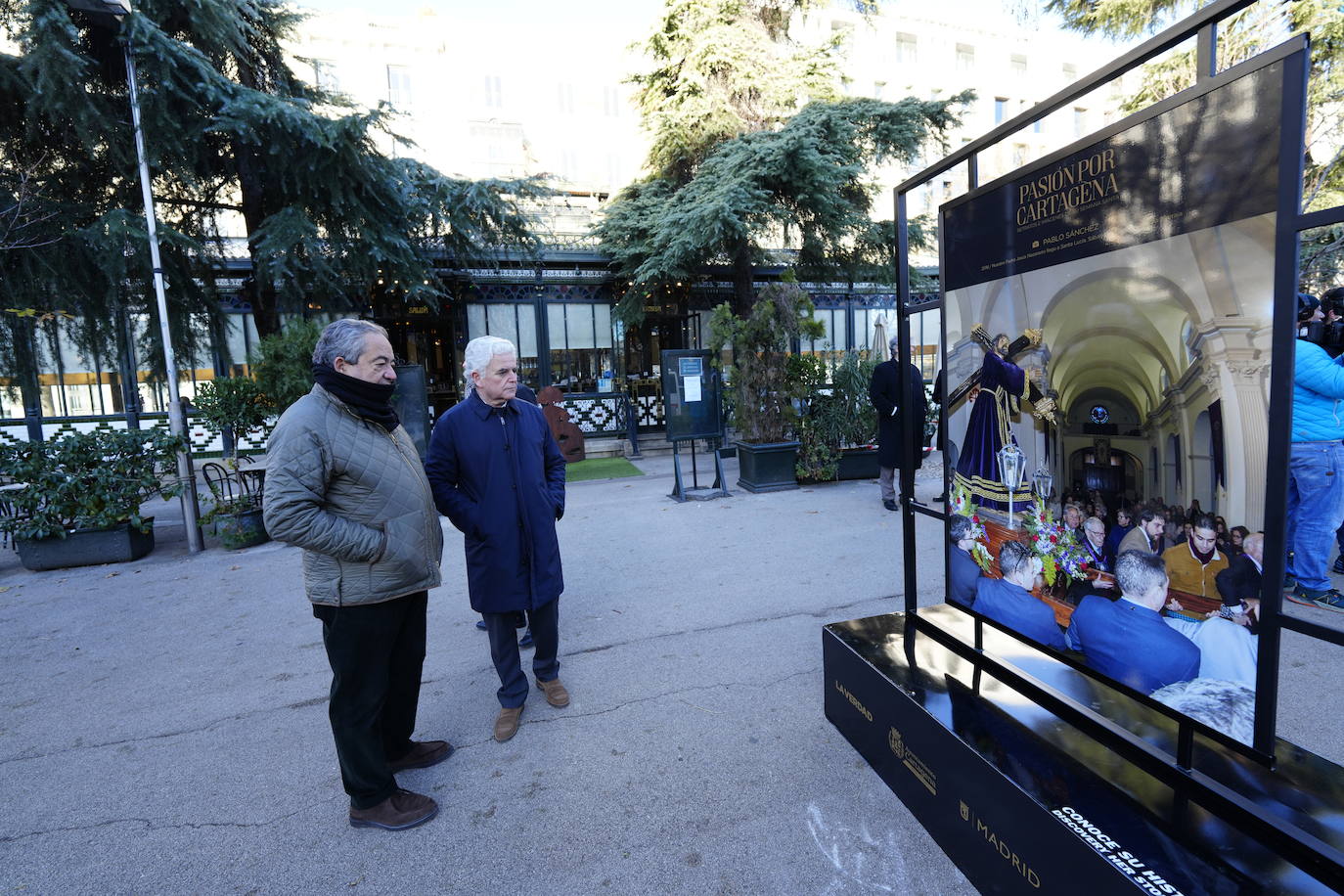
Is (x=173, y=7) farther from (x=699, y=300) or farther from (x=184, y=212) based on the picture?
(x=699, y=300)

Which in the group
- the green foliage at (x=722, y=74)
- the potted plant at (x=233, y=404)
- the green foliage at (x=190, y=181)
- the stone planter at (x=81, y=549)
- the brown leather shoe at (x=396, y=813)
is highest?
the green foliage at (x=722, y=74)

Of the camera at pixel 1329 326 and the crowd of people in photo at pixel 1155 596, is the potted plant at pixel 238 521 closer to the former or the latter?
the crowd of people in photo at pixel 1155 596

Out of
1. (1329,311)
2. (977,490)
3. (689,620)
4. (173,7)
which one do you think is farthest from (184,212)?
(1329,311)

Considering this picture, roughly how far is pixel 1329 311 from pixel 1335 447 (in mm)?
935

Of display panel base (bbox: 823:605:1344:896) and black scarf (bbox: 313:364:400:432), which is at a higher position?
black scarf (bbox: 313:364:400:432)

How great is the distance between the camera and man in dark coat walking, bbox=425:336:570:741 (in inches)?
122

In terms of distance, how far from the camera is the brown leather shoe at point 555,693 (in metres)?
3.36

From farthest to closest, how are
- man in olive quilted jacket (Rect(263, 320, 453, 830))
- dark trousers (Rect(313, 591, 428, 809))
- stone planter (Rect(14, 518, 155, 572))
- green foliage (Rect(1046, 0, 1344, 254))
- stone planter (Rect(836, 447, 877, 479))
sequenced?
stone planter (Rect(836, 447, 877, 479)) < green foliage (Rect(1046, 0, 1344, 254)) < stone planter (Rect(14, 518, 155, 572)) < dark trousers (Rect(313, 591, 428, 809)) < man in olive quilted jacket (Rect(263, 320, 453, 830))

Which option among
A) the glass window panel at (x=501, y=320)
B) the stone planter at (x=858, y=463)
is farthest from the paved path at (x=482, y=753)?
the glass window panel at (x=501, y=320)

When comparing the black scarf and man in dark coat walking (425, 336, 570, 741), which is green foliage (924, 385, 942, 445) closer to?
man in dark coat walking (425, 336, 570, 741)

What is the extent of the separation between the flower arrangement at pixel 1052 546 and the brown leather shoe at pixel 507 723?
2389mm

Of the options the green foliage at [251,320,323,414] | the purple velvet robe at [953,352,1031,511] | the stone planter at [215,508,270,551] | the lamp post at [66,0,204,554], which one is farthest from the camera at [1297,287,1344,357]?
the lamp post at [66,0,204,554]

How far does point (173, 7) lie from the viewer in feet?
25.4

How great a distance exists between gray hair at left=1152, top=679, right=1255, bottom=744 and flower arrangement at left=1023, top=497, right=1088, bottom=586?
39 cm
